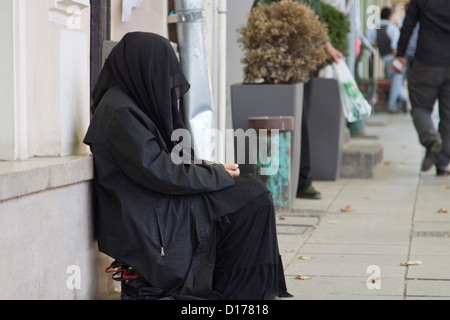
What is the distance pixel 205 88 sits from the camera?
5.99 metres

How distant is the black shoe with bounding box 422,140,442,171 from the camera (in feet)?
26.7

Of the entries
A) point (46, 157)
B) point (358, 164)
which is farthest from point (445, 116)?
point (46, 157)

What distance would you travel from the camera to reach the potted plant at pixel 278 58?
248 inches

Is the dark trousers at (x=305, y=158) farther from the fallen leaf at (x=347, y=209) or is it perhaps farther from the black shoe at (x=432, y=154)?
the black shoe at (x=432, y=154)

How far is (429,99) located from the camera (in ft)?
26.9

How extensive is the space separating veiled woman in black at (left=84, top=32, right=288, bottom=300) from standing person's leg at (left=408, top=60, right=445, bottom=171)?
15.7ft

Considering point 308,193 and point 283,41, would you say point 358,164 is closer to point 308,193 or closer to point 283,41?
point 308,193

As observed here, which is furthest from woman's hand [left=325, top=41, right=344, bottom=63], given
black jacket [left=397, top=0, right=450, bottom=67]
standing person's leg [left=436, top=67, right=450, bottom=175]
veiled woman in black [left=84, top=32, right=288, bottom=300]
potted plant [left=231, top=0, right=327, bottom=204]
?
veiled woman in black [left=84, top=32, right=288, bottom=300]

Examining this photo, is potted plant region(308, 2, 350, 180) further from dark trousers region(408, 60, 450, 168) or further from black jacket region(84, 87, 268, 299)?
black jacket region(84, 87, 268, 299)

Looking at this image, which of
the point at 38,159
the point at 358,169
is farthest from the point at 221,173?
the point at 358,169

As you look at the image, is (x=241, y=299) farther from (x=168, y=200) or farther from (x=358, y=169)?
(x=358, y=169)

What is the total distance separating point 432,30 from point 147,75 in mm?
5179

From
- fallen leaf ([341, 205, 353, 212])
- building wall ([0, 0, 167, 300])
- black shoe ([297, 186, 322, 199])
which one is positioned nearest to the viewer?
Answer: building wall ([0, 0, 167, 300])

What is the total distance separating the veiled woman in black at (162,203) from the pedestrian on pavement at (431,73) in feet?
15.7
